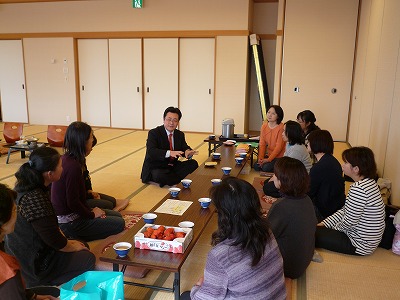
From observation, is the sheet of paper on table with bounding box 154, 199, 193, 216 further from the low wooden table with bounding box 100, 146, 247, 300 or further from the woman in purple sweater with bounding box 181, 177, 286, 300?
the woman in purple sweater with bounding box 181, 177, 286, 300

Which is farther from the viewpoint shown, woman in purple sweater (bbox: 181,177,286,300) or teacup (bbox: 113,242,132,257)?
teacup (bbox: 113,242,132,257)

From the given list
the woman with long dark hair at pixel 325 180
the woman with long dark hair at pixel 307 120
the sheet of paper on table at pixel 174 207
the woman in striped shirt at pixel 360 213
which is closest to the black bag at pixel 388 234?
the woman in striped shirt at pixel 360 213

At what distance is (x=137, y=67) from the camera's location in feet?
27.8

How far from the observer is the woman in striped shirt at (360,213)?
8.45 ft

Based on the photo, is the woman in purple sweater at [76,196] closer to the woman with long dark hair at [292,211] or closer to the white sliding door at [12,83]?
the woman with long dark hair at [292,211]

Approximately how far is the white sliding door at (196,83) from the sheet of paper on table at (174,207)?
5.78 m

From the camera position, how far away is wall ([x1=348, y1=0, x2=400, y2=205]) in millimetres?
4109

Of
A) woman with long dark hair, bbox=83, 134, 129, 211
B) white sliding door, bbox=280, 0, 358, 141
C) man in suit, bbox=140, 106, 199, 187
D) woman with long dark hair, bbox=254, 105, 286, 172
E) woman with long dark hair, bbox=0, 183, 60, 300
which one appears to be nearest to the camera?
woman with long dark hair, bbox=0, 183, 60, 300

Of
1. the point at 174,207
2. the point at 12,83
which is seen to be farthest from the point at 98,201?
the point at 12,83

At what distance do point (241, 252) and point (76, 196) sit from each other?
1.58m

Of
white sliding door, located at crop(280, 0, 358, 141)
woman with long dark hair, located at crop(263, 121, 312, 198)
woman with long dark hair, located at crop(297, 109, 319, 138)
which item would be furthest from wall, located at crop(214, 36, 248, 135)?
woman with long dark hair, located at crop(263, 121, 312, 198)

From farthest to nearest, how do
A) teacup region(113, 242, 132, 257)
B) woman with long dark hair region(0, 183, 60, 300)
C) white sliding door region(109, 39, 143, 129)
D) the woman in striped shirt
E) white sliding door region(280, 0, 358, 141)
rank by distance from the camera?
1. white sliding door region(109, 39, 143, 129)
2. white sliding door region(280, 0, 358, 141)
3. the woman in striped shirt
4. teacup region(113, 242, 132, 257)
5. woman with long dark hair region(0, 183, 60, 300)

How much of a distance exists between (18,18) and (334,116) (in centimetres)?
755

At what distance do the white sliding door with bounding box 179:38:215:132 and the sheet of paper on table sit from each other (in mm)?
5782
